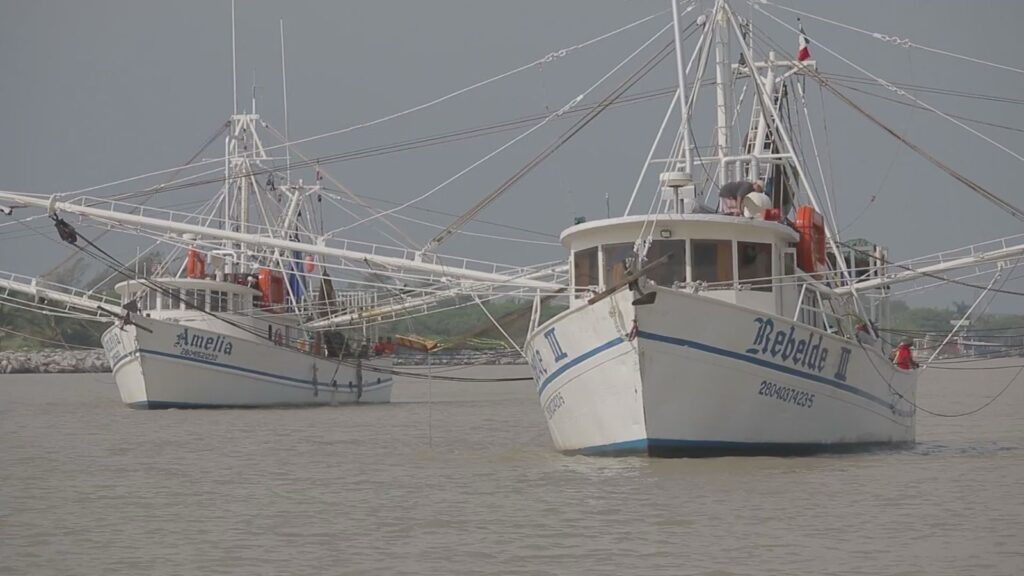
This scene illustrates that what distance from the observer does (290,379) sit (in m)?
45.1

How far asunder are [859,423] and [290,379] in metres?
25.6

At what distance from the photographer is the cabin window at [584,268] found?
70.4ft

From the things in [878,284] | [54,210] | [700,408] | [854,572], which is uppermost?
[54,210]

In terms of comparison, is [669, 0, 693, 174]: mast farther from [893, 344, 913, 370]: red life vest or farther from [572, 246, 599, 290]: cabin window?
[893, 344, 913, 370]: red life vest

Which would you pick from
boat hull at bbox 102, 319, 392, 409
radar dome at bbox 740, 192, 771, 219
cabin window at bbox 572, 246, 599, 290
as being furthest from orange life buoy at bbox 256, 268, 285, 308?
radar dome at bbox 740, 192, 771, 219

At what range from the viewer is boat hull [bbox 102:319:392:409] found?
41.2 meters

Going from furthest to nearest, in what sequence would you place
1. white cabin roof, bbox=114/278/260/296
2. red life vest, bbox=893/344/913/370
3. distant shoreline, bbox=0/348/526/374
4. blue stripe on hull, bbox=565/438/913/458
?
distant shoreline, bbox=0/348/526/374, white cabin roof, bbox=114/278/260/296, red life vest, bbox=893/344/913/370, blue stripe on hull, bbox=565/438/913/458

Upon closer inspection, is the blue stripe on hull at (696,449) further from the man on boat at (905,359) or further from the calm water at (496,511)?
the man on boat at (905,359)

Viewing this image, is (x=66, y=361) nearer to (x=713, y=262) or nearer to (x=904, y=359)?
(x=904, y=359)

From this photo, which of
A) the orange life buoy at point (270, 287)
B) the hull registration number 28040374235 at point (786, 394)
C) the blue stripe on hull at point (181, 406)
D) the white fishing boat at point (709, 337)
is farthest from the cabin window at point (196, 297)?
the hull registration number 28040374235 at point (786, 394)

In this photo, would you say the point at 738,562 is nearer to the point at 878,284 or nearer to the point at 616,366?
the point at 616,366

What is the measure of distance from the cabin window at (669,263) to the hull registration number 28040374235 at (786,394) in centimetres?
201

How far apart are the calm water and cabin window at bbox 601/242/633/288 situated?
8.30 feet

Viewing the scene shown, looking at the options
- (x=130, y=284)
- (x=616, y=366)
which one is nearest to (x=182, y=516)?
(x=616, y=366)
